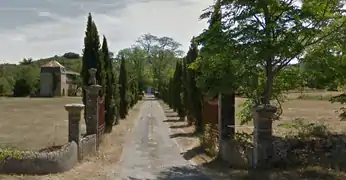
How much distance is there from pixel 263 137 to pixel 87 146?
6040mm

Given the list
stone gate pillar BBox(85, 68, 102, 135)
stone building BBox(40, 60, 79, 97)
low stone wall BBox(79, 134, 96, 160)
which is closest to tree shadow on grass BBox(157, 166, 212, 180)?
low stone wall BBox(79, 134, 96, 160)

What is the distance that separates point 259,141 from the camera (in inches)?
428

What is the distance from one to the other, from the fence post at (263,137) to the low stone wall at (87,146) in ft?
17.4

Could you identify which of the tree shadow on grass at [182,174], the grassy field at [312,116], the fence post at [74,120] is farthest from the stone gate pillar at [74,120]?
the grassy field at [312,116]

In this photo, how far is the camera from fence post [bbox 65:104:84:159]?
12320mm

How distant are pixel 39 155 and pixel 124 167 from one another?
9.98 feet

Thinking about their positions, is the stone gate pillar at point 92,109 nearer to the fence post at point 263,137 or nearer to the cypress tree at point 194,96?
the cypress tree at point 194,96

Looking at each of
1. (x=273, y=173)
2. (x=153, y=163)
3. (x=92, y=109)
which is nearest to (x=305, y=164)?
(x=273, y=173)

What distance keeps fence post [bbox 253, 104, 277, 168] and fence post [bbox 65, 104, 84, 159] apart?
201 inches

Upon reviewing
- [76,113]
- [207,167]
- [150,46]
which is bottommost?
[207,167]

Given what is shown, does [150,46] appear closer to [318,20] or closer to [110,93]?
[110,93]

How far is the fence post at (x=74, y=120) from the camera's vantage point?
40.4 feet

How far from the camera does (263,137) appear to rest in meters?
10.9

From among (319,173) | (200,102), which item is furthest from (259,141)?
(200,102)
